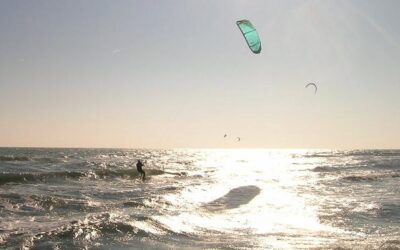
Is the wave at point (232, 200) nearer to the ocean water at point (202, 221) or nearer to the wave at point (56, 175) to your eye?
the ocean water at point (202, 221)

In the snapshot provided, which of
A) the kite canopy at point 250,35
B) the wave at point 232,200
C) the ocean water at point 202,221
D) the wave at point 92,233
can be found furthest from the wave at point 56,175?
the kite canopy at point 250,35

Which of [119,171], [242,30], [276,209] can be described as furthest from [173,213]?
[119,171]

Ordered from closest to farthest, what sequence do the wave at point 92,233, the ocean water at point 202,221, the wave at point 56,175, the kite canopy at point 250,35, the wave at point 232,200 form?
the wave at point 92,233
the ocean water at point 202,221
the wave at point 232,200
the kite canopy at point 250,35
the wave at point 56,175

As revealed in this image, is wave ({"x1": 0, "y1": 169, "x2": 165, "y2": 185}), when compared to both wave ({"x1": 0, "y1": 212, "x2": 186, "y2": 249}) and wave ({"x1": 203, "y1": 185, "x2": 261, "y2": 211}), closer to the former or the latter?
wave ({"x1": 203, "y1": 185, "x2": 261, "y2": 211})

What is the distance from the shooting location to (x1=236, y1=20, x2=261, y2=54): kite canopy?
14.4 metres

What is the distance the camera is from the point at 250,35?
48.4ft

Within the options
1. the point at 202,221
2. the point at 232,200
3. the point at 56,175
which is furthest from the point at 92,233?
the point at 56,175

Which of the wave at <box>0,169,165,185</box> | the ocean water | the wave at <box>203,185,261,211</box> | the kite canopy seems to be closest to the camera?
the ocean water

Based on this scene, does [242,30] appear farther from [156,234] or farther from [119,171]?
[119,171]

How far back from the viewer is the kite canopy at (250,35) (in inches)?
569

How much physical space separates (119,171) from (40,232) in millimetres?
23133

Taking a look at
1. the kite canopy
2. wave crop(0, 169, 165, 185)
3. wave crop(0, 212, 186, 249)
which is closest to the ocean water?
wave crop(0, 212, 186, 249)

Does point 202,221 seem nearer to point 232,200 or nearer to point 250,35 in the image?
point 232,200

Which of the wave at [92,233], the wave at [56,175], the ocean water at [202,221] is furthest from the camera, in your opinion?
the wave at [56,175]
